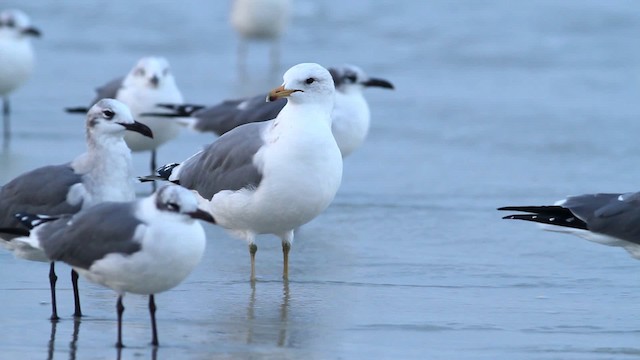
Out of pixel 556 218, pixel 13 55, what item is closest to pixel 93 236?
pixel 556 218

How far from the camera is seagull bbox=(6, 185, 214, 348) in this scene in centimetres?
514

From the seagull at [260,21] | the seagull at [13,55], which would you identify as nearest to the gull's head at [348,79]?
the seagull at [13,55]

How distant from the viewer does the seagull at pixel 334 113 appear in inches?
354

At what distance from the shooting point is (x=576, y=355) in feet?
17.8

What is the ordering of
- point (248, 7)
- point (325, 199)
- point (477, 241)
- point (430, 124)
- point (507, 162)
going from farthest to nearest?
1. point (248, 7)
2. point (430, 124)
3. point (507, 162)
4. point (477, 241)
5. point (325, 199)

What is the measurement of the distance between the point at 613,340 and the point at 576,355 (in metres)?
0.35

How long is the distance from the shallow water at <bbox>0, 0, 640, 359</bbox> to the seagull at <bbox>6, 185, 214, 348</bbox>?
297 millimetres

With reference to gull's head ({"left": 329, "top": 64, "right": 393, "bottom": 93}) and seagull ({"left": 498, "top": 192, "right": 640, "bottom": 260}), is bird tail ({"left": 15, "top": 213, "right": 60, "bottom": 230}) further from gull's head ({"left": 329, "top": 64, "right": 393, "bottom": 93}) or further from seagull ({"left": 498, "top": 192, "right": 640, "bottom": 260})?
gull's head ({"left": 329, "top": 64, "right": 393, "bottom": 93})

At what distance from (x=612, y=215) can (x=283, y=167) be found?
162 cm

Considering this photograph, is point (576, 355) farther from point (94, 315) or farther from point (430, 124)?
point (430, 124)

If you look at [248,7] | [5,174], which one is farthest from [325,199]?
[248,7]

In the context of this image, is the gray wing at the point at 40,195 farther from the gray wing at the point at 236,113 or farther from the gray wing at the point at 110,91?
the gray wing at the point at 110,91

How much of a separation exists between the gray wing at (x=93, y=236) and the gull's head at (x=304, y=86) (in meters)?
1.41

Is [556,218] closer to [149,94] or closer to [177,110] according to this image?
[177,110]
